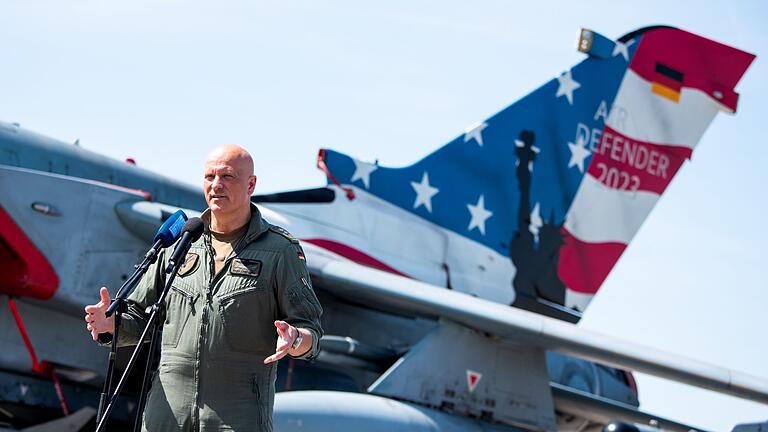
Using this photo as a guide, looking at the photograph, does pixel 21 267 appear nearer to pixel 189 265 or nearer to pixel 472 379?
pixel 472 379

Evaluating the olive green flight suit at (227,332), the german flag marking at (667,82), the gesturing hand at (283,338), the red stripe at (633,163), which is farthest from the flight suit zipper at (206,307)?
the german flag marking at (667,82)

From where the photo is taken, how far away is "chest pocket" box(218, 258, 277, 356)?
258 centimetres

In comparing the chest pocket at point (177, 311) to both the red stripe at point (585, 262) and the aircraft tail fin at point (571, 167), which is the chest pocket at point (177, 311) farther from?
the red stripe at point (585, 262)

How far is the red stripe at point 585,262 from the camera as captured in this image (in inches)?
398

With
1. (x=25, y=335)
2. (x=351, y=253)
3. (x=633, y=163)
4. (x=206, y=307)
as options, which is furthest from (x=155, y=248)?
(x=633, y=163)

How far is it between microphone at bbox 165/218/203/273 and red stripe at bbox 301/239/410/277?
18.8ft

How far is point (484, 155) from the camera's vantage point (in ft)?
32.4

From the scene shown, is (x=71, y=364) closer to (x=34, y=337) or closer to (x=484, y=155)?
(x=34, y=337)

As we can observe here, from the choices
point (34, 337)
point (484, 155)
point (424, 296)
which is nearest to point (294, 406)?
point (424, 296)

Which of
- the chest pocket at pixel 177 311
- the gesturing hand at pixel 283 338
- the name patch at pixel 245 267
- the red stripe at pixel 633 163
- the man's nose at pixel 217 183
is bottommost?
the gesturing hand at pixel 283 338

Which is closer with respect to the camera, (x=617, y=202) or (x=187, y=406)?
(x=187, y=406)

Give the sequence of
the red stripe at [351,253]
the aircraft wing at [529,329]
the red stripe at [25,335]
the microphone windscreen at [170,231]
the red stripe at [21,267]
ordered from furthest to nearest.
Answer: the red stripe at [351,253] → the aircraft wing at [529,329] → the red stripe at [25,335] → the red stripe at [21,267] → the microphone windscreen at [170,231]

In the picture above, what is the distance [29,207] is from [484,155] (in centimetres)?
460

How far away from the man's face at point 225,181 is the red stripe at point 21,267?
15.1 feet
